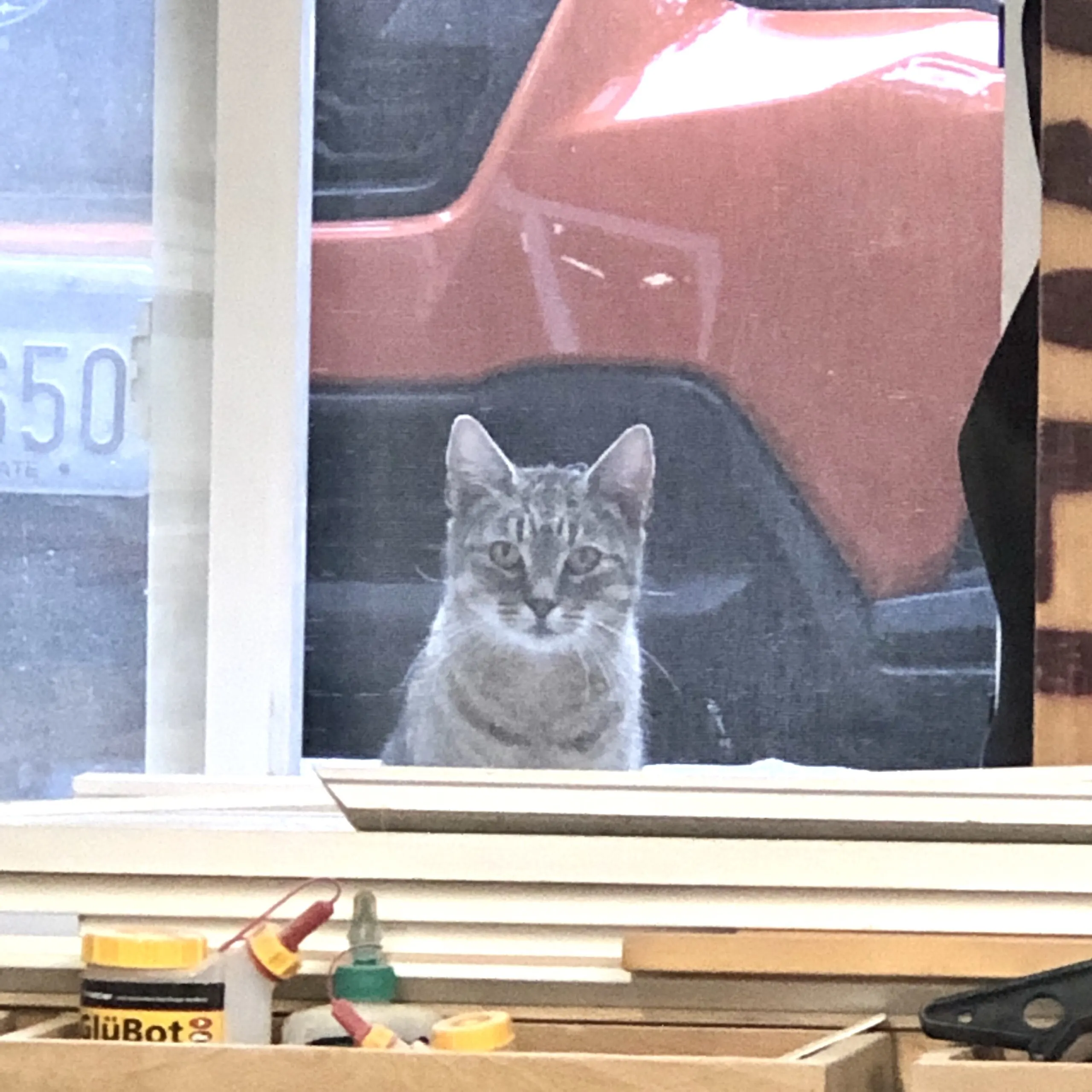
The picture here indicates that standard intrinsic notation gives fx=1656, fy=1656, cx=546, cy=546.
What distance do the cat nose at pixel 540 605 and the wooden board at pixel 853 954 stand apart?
660mm

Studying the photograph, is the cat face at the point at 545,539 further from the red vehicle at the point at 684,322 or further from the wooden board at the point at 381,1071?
the wooden board at the point at 381,1071

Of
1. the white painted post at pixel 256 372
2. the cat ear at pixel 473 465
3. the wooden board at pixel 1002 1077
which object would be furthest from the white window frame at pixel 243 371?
the wooden board at pixel 1002 1077

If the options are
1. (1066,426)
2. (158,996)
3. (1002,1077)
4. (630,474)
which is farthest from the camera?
(630,474)

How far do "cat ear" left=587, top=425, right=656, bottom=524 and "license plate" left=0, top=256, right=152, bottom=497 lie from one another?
0.39m

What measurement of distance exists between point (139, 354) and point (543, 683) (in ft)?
1.47

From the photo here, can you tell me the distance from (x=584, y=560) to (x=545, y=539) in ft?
0.13

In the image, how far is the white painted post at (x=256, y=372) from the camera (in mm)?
1389

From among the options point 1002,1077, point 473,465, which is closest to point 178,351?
point 473,465

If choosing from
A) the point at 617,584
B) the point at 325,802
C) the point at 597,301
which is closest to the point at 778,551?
the point at 617,584

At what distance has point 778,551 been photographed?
4.65 ft

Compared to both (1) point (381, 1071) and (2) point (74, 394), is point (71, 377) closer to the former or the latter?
(2) point (74, 394)

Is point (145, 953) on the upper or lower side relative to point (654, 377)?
lower

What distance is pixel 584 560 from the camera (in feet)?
4.78

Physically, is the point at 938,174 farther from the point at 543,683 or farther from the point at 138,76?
the point at 138,76
